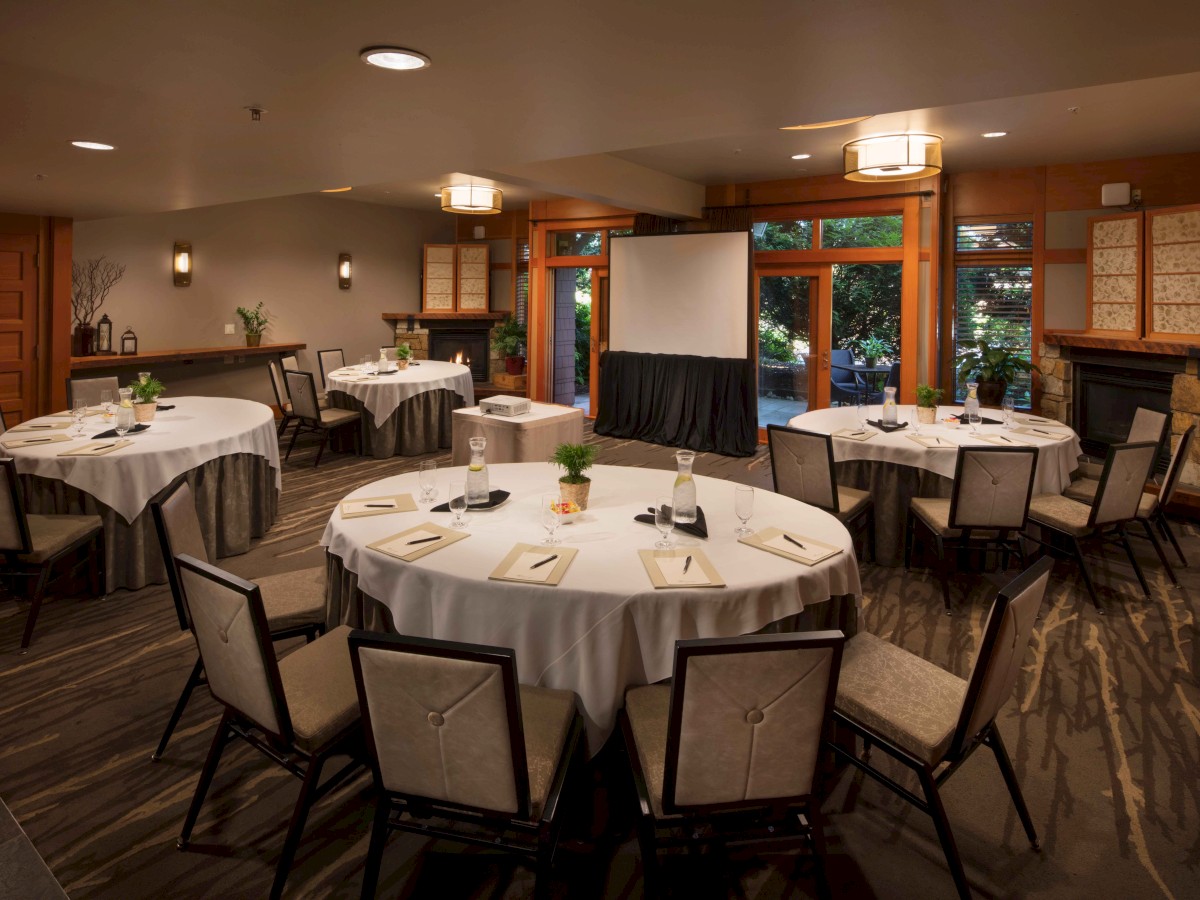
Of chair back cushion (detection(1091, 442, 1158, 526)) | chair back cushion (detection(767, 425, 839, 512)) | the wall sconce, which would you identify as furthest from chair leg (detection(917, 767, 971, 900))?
the wall sconce

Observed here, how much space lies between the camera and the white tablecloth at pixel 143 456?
4004 mm

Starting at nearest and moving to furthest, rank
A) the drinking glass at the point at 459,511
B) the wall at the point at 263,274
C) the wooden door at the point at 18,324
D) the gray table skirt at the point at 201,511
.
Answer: the drinking glass at the point at 459,511
the gray table skirt at the point at 201,511
the wooden door at the point at 18,324
the wall at the point at 263,274

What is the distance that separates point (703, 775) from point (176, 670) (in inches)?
100

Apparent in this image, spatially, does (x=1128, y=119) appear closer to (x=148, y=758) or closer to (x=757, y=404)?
(x=757, y=404)

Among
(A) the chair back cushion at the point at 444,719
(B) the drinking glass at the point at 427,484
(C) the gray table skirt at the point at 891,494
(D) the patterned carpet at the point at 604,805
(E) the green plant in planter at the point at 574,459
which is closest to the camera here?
(A) the chair back cushion at the point at 444,719

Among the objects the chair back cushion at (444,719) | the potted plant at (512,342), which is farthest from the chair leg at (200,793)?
the potted plant at (512,342)

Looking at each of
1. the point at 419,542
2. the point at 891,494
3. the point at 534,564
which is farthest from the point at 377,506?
the point at 891,494

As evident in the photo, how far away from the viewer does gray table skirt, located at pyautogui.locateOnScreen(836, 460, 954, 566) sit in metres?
4.75

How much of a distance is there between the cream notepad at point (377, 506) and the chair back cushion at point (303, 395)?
4.38 metres

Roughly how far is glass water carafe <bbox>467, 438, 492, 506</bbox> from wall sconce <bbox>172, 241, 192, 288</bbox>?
7.46m

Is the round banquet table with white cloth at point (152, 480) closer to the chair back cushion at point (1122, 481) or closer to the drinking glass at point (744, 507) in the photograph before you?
the drinking glass at point (744, 507)

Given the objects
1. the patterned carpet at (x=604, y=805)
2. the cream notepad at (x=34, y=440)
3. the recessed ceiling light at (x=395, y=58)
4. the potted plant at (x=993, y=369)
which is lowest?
the patterned carpet at (x=604, y=805)

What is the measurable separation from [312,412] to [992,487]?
5.78m

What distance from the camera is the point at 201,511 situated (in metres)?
4.50
